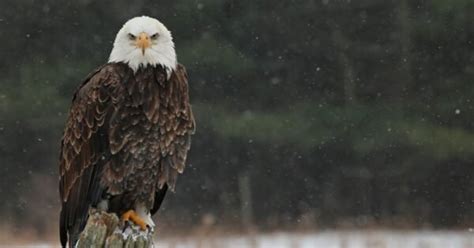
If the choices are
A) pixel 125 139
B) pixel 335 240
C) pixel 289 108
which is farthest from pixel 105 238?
pixel 289 108

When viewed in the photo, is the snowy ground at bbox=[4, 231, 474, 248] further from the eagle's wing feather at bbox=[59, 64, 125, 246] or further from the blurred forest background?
the eagle's wing feather at bbox=[59, 64, 125, 246]

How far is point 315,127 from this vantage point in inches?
612

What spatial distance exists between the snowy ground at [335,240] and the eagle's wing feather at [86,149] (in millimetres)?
6185

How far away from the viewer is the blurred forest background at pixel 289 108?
50.5 feet

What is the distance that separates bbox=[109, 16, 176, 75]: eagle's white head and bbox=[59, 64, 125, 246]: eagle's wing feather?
0.40 feet

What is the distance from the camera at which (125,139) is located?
5.16m

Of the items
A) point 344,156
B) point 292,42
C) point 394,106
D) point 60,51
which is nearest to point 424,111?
point 394,106

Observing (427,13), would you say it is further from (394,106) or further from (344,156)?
(344,156)

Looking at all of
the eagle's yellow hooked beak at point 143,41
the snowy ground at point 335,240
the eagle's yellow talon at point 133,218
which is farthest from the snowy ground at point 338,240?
the eagle's yellow hooked beak at point 143,41

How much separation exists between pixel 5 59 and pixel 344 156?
5.83 metres

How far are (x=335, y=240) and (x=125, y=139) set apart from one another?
9322 millimetres

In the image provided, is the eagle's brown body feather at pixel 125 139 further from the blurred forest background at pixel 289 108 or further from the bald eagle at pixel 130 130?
the blurred forest background at pixel 289 108

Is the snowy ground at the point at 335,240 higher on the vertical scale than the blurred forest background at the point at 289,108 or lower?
lower

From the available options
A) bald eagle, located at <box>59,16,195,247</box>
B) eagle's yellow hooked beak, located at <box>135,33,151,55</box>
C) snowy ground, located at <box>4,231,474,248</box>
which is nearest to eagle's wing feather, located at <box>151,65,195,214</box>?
bald eagle, located at <box>59,16,195,247</box>
